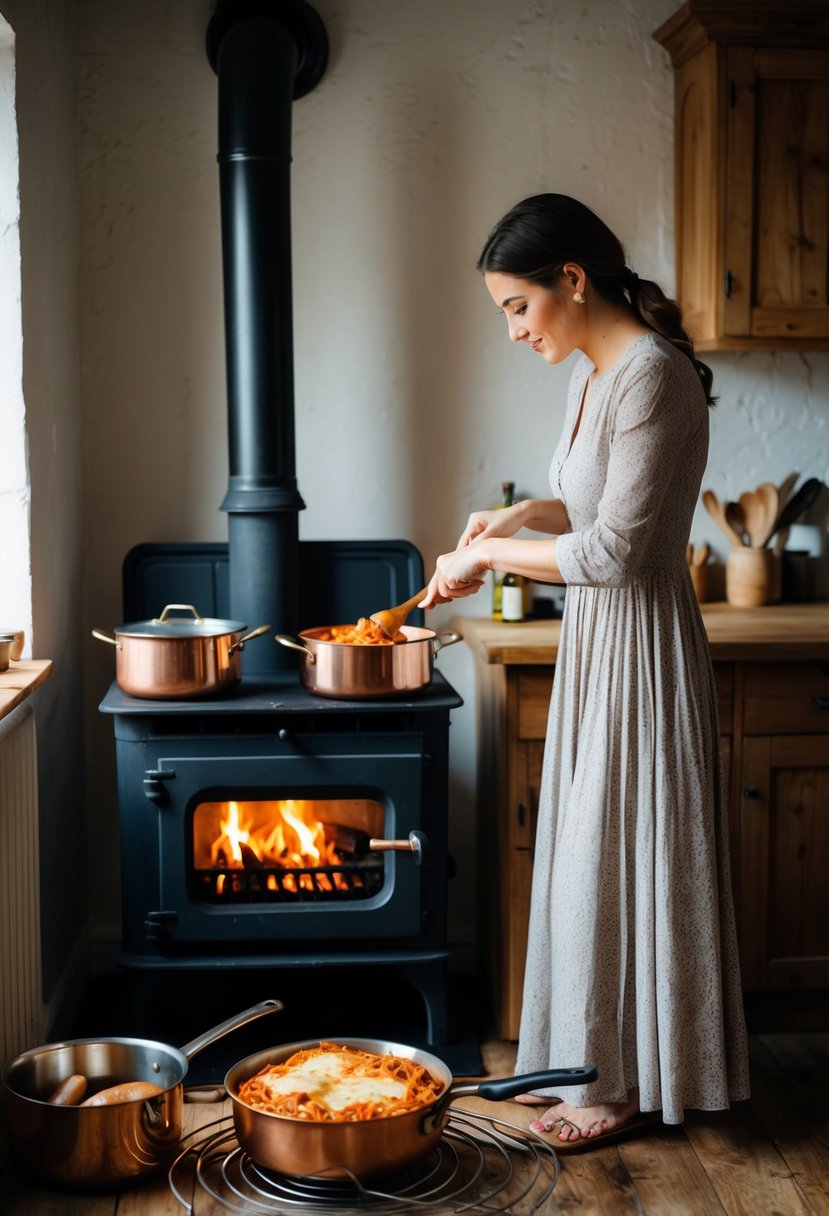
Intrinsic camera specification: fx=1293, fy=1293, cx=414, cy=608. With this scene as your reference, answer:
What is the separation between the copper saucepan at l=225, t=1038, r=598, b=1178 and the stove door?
527 millimetres

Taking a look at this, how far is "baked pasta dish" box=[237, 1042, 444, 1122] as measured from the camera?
209 cm

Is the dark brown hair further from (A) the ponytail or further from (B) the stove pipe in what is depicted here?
(B) the stove pipe

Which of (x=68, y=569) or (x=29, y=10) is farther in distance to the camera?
(x=68, y=569)

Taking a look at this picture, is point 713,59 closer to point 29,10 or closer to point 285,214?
point 285,214

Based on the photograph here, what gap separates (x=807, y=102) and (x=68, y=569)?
199cm

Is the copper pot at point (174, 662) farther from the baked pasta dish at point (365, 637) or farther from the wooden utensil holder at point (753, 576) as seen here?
the wooden utensil holder at point (753, 576)

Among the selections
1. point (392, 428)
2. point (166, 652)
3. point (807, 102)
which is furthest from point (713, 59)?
point (166, 652)

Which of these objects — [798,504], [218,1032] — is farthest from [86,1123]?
[798,504]

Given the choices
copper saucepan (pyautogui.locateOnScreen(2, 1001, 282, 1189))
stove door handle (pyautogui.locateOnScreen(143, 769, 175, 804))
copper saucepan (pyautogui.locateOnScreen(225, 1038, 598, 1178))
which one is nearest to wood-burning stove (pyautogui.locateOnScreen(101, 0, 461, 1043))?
stove door handle (pyautogui.locateOnScreen(143, 769, 175, 804))

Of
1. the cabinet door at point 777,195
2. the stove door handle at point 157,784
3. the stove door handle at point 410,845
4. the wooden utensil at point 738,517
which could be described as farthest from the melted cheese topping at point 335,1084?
the cabinet door at point 777,195

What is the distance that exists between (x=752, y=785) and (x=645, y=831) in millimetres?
639

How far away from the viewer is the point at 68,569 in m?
2.96

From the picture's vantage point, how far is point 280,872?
266cm

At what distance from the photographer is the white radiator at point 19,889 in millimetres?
2221
